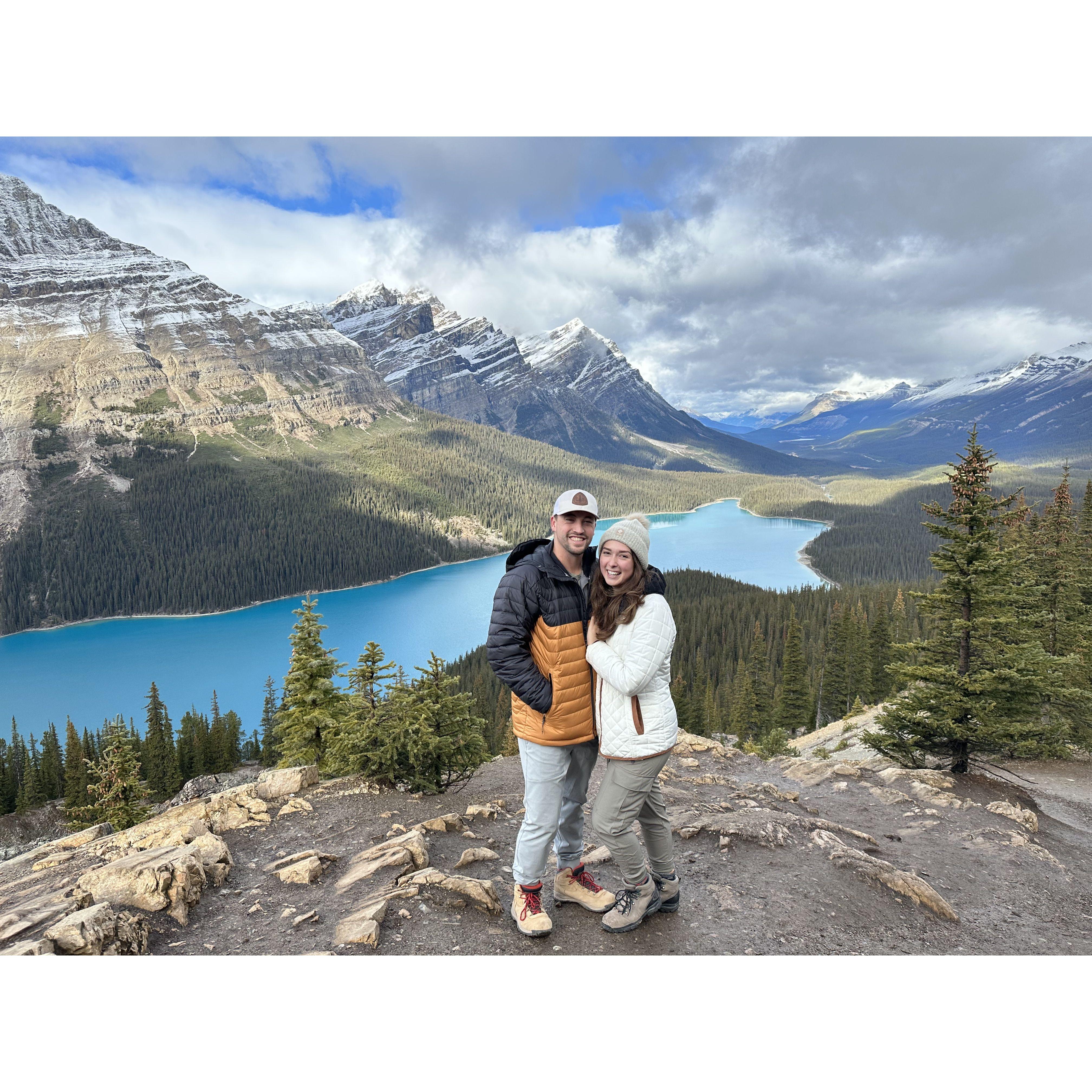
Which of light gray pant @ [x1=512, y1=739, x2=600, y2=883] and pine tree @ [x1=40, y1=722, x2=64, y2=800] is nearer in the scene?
light gray pant @ [x1=512, y1=739, x2=600, y2=883]

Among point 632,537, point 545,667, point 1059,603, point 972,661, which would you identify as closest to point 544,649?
point 545,667

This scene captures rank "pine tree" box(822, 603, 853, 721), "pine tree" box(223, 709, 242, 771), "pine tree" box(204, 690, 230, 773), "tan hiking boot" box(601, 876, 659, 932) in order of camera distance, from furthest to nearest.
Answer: "pine tree" box(223, 709, 242, 771) < "pine tree" box(204, 690, 230, 773) < "pine tree" box(822, 603, 853, 721) < "tan hiking boot" box(601, 876, 659, 932)

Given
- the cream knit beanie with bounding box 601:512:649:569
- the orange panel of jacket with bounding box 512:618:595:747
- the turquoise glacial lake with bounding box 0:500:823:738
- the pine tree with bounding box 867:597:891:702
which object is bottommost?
the turquoise glacial lake with bounding box 0:500:823:738

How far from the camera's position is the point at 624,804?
3.38 meters

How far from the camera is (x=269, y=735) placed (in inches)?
1245

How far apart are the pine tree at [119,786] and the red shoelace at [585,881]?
591 inches

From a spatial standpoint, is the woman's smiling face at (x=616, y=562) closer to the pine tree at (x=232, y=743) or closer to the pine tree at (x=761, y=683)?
the pine tree at (x=761, y=683)

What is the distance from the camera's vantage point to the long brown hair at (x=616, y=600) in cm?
325

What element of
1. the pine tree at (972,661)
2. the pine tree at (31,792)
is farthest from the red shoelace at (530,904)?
the pine tree at (31,792)

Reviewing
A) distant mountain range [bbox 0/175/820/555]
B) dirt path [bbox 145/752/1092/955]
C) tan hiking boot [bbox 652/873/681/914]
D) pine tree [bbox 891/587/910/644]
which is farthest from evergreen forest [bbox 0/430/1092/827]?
distant mountain range [bbox 0/175/820/555]

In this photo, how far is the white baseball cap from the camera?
3.38m

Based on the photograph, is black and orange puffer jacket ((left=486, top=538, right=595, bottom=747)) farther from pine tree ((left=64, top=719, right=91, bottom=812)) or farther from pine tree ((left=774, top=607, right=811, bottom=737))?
pine tree ((left=64, top=719, right=91, bottom=812))

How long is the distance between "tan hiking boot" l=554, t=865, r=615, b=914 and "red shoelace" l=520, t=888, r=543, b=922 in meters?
0.26
